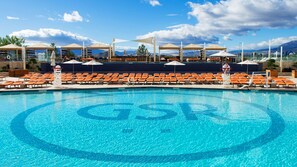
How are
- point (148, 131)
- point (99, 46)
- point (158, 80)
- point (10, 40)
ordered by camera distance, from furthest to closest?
point (10, 40) → point (99, 46) → point (158, 80) → point (148, 131)

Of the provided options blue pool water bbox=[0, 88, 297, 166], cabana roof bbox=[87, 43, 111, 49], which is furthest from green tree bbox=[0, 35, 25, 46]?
blue pool water bbox=[0, 88, 297, 166]

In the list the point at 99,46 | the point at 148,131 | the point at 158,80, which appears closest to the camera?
the point at 148,131

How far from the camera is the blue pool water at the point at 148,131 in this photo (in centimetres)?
543

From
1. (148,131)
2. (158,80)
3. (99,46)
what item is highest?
(99,46)

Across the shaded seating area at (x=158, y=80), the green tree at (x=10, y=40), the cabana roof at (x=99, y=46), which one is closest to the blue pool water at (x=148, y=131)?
the shaded seating area at (x=158, y=80)

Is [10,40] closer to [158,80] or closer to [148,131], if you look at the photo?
[158,80]

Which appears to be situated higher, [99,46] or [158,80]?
[99,46]

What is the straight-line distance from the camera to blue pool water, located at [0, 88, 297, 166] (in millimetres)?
5426

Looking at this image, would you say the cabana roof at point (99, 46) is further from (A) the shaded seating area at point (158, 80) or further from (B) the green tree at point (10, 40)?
(B) the green tree at point (10, 40)

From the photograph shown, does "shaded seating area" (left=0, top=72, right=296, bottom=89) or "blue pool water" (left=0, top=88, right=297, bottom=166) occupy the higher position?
"shaded seating area" (left=0, top=72, right=296, bottom=89)

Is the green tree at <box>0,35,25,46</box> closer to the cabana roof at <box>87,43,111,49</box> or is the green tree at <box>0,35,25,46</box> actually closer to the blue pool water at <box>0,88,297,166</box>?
the cabana roof at <box>87,43,111,49</box>

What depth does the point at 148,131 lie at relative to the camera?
7238 mm

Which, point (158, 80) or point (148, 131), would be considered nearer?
point (148, 131)

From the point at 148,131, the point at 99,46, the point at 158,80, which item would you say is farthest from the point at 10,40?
the point at 148,131
